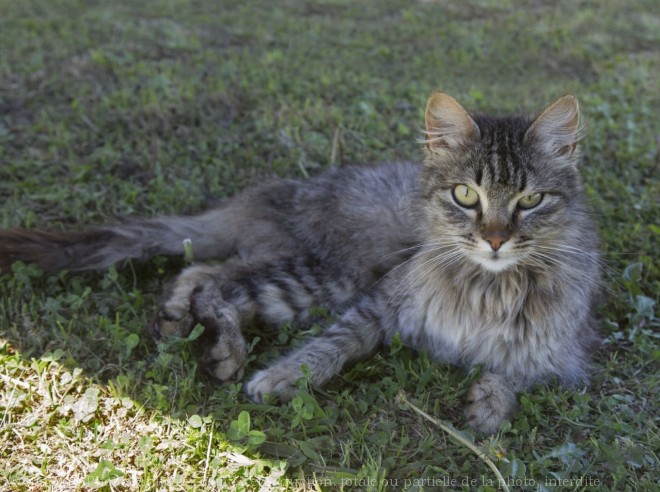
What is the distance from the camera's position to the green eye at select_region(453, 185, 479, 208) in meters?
3.06

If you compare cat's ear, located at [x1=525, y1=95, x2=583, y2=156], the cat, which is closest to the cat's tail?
the cat

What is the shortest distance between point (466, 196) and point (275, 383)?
1.25 m

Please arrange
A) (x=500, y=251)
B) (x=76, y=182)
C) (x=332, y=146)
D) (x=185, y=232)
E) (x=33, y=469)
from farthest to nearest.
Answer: (x=332, y=146), (x=76, y=182), (x=185, y=232), (x=500, y=251), (x=33, y=469)

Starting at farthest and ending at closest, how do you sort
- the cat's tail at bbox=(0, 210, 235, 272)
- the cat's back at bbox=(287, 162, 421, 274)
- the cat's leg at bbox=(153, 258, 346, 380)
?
the cat's back at bbox=(287, 162, 421, 274)
the cat's tail at bbox=(0, 210, 235, 272)
the cat's leg at bbox=(153, 258, 346, 380)

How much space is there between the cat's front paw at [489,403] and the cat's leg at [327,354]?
0.61 m

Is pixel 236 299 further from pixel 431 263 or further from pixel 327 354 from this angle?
pixel 431 263

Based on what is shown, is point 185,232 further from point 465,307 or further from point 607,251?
point 607,251

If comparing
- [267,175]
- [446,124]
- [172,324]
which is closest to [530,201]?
[446,124]

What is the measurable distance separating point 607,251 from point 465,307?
1.39m

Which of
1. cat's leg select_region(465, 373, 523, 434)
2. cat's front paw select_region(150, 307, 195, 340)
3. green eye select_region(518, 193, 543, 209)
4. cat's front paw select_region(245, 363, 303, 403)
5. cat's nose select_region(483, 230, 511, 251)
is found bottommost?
cat's leg select_region(465, 373, 523, 434)

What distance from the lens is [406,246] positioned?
3.60m

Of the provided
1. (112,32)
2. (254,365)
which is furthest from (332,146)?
(112,32)

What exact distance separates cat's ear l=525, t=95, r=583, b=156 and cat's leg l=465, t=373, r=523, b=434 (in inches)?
44.1

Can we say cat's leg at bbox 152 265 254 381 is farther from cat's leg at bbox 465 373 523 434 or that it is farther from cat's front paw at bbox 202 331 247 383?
cat's leg at bbox 465 373 523 434
